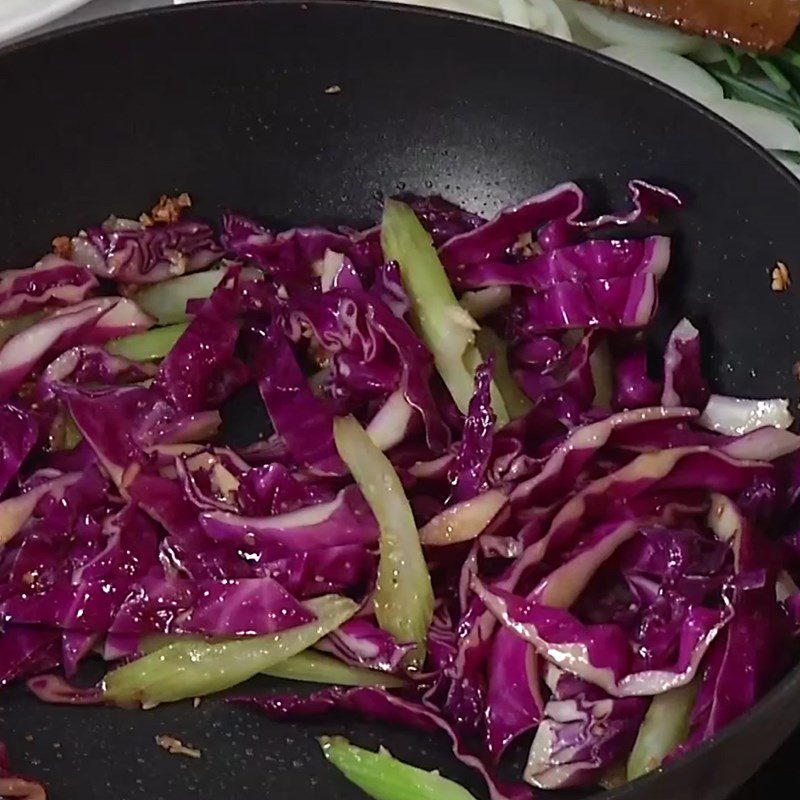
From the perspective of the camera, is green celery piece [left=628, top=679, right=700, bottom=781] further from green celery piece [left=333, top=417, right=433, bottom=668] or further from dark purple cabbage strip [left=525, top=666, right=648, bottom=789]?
green celery piece [left=333, top=417, right=433, bottom=668]

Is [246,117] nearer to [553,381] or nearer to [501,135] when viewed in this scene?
[501,135]

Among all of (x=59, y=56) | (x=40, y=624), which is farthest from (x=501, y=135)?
(x=40, y=624)

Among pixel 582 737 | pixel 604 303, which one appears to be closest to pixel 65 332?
pixel 604 303

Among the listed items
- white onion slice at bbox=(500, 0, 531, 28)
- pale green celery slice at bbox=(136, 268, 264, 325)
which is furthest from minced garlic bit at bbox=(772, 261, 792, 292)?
pale green celery slice at bbox=(136, 268, 264, 325)

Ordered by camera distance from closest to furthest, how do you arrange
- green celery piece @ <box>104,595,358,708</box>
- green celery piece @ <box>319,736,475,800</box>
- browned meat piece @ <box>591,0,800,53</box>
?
green celery piece @ <box>319,736,475,800</box>, green celery piece @ <box>104,595,358,708</box>, browned meat piece @ <box>591,0,800,53</box>

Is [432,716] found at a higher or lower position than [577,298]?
lower

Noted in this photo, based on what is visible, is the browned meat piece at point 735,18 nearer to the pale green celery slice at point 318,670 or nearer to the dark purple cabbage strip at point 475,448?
the dark purple cabbage strip at point 475,448
